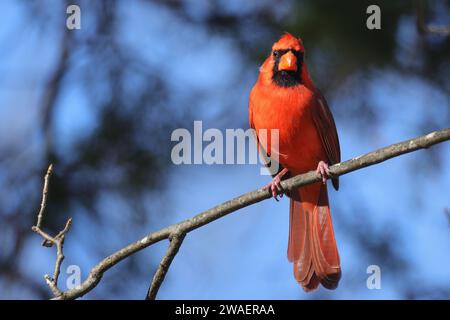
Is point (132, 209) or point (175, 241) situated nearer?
point (175, 241)

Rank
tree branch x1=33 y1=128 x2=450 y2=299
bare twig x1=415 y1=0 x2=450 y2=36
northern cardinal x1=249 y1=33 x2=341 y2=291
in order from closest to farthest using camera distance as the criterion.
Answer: tree branch x1=33 y1=128 x2=450 y2=299 → bare twig x1=415 y1=0 x2=450 y2=36 → northern cardinal x1=249 y1=33 x2=341 y2=291

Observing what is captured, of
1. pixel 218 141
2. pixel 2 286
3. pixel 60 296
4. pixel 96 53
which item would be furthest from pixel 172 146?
pixel 60 296

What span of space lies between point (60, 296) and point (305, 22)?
2.24 metres

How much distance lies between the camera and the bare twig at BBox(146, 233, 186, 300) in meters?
3.23

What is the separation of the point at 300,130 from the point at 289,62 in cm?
31

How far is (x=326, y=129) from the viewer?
13.8ft

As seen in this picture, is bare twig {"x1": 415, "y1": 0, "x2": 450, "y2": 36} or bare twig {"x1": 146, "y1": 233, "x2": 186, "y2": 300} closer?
bare twig {"x1": 146, "y1": 233, "x2": 186, "y2": 300}

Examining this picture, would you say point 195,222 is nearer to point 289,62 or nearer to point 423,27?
point 289,62

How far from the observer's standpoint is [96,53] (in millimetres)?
5230

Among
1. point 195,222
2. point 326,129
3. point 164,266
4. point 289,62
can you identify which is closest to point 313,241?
point 326,129

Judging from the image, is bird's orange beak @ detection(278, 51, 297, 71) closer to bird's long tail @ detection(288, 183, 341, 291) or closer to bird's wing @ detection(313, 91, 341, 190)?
bird's wing @ detection(313, 91, 341, 190)

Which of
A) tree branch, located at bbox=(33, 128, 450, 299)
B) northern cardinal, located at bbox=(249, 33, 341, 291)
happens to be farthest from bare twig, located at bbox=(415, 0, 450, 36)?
tree branch, located at bbox=(33, 128, 450, 299)
